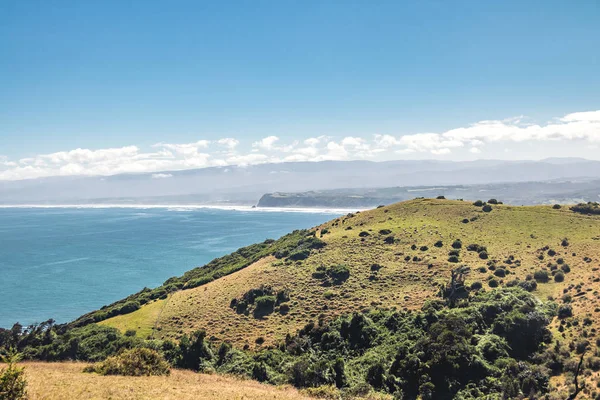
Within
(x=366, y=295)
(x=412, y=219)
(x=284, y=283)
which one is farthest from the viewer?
(x=412, y=219)

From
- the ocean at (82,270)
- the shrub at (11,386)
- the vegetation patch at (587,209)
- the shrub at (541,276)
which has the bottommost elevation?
the ocean at (82,270)

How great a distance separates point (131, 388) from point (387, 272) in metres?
46.6

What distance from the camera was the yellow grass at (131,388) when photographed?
2152 centimetres

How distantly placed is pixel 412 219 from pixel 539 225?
24541 mm

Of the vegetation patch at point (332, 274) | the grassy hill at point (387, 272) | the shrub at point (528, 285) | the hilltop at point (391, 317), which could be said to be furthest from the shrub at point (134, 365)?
the shrub at point (528, 285)

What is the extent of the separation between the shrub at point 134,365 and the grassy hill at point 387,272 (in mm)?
18016

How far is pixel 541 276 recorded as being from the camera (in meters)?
54.8

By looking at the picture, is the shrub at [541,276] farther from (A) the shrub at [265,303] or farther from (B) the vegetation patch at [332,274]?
(A) the shrub at [265,303]

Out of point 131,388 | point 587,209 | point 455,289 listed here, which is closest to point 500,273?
point 455,289

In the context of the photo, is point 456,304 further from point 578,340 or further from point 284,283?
point 284,283

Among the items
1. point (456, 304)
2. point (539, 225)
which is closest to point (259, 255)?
point (456, 304)

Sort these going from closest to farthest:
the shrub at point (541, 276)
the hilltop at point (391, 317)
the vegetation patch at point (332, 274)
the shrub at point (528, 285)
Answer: the hilltop at point (391, 317) → the shrub at point (528, 285) → the shrub at point (541, 276) → the vegetation patch at point (332, 274)

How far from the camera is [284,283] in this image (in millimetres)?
65188

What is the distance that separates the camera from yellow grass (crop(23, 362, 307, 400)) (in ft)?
70.6
